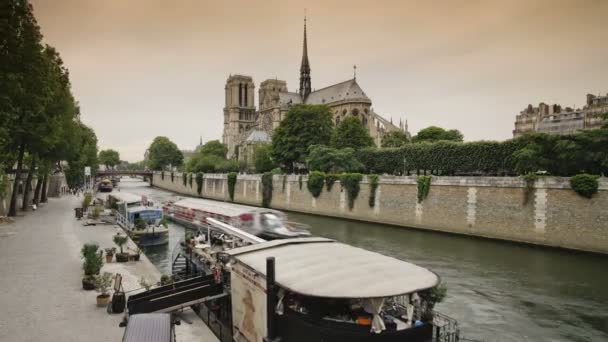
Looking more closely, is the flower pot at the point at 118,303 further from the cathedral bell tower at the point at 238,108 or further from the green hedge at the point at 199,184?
the cathedral bell tower at the point at 238,108

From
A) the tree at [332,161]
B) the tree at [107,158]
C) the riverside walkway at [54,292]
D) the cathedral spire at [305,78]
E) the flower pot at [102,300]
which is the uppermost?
the cathedral spire at [305,78]

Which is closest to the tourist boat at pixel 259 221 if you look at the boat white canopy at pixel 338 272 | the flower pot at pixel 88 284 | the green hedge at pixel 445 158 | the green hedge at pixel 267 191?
the flower pot at pixel 88 284

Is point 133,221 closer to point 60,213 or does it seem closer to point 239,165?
point 60,213

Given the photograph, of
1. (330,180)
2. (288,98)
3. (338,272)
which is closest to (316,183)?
(330,180)

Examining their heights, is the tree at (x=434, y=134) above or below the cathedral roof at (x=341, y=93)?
below

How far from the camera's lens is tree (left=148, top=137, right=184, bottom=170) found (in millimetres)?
112262

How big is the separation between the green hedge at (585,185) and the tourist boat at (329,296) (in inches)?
734

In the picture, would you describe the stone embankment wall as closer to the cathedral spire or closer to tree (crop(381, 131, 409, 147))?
tree (crop(381, 131, 409, 147))

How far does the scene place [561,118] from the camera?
85188 mm

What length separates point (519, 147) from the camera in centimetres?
3281

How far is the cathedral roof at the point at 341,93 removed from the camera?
88.1 meters

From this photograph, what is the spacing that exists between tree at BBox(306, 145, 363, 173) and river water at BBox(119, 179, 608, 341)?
57.3ft

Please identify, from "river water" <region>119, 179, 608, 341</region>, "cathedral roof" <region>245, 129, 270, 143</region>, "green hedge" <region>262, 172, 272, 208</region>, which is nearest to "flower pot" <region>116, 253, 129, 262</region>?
"river water" <region>119, 179, 608, 341</region>

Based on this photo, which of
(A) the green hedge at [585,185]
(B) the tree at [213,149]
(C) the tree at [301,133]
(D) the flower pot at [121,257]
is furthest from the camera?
(B) the tree at [213,149]
